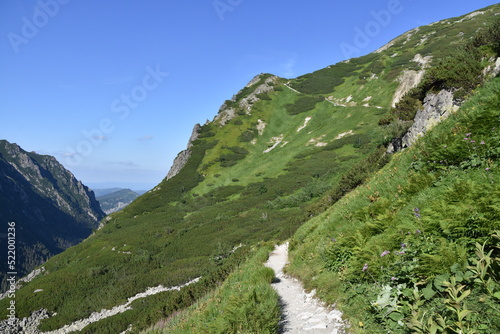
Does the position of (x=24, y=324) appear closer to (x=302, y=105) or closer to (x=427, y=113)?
(x=427, y=113)

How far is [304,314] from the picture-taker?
236 inches

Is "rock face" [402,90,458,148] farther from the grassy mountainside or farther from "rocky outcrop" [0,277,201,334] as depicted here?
"rocky outcrop" [0,277,201,334]

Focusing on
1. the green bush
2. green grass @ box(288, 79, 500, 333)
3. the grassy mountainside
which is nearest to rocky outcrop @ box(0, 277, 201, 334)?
the grassy mountainside

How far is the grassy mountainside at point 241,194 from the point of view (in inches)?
947

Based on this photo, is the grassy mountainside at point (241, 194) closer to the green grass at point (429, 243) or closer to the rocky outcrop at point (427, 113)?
the green grass at point (429, 243)

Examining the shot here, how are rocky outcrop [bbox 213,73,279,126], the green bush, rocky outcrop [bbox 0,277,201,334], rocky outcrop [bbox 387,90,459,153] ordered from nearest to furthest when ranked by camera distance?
rocky outcrop [bbox 387,90,459,153] → rocky outcrop [bbox 0,277,201,334] → the green bush → rocky outcrop [bbox 213,73,279,126]

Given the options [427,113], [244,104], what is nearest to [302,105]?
[244,104]

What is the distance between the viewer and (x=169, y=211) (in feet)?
222

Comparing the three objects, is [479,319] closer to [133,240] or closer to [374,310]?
[374,310]

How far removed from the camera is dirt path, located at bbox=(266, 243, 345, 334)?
5035mm

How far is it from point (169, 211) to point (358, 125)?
56.3 m

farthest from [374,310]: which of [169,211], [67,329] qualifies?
[169,211]

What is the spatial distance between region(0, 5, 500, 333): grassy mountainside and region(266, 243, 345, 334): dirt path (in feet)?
2.56

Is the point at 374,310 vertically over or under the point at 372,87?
under
